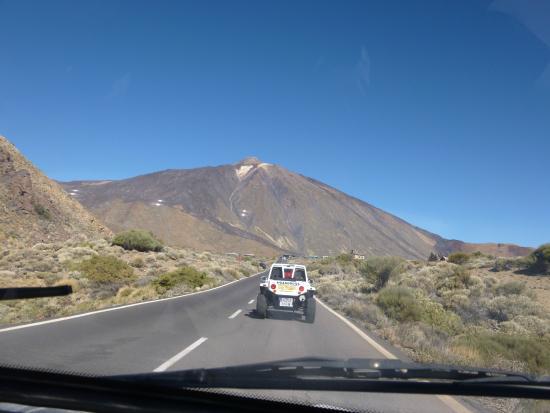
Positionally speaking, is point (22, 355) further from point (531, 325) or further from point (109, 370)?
point (531, 325)

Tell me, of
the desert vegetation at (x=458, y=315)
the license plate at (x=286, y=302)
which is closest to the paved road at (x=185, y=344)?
the license plate at (x=286, y=302)

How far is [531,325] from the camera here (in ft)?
57.1

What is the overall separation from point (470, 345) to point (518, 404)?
13.8ft

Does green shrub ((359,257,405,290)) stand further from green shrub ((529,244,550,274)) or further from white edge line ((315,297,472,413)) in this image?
green shrub ((529,244,550,274))

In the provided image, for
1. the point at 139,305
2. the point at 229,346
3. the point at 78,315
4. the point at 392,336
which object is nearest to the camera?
the point at 229,346

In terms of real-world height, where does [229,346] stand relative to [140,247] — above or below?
below

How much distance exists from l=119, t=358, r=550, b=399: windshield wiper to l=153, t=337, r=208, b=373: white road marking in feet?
10.9

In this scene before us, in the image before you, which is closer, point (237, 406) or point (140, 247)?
point (237, 406)

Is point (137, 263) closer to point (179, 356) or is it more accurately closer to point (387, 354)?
point (179, 356)

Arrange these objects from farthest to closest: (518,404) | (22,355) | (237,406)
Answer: (22,355)
(518,404)
(237,406)

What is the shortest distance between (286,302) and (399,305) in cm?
445

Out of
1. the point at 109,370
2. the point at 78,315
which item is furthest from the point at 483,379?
the point at 78,315

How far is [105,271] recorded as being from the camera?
24719 millimetres

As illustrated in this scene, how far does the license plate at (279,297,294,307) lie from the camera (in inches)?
583
